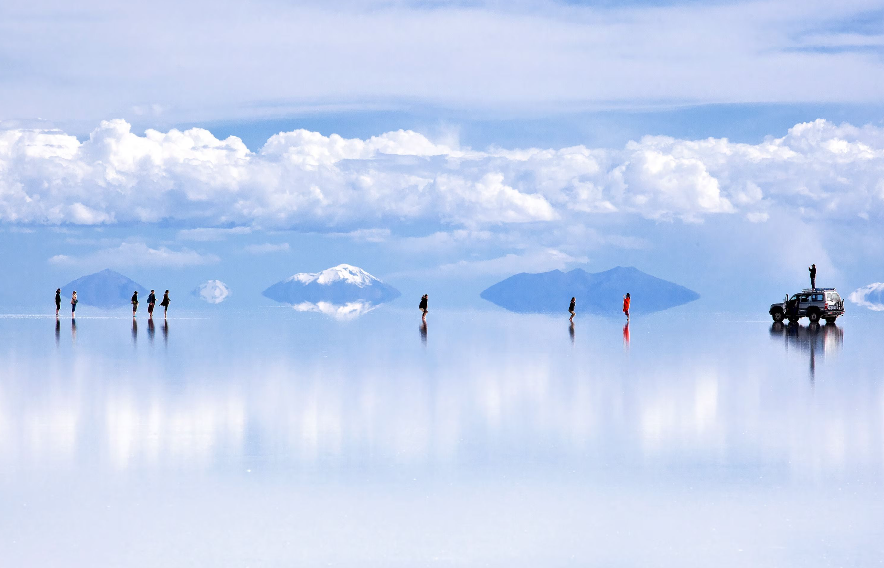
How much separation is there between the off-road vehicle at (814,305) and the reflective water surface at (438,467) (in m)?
36.9

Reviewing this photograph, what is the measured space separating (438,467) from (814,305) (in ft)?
173

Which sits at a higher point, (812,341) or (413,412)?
(413,412)

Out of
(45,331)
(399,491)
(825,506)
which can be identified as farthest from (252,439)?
(45,331)

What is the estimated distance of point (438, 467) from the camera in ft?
41.0

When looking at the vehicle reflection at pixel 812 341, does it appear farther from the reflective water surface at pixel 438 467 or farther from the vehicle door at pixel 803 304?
the vehicle door at pixel 803 304

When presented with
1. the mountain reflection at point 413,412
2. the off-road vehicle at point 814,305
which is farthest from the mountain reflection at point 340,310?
the mountain reflection at point 413,412

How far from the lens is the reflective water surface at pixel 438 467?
9211mm

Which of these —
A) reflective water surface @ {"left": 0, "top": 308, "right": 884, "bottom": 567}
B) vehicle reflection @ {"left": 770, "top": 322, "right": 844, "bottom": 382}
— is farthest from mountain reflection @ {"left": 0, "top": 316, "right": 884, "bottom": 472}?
vehicle reflection @ {"left": 770, "top": 322, "right": 844, "bottom": 382}

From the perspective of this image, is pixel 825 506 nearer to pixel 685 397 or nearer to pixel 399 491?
pixel 399 491

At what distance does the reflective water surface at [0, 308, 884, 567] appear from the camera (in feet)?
30.2

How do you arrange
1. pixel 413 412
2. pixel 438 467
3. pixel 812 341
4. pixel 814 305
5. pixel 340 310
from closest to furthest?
pixel 438 467 → pixel 413 412 → pixel 812 341 → pixel 814 305 → pixel 340 310

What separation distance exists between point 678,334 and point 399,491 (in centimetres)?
3643

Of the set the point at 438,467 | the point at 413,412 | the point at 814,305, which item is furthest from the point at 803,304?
the point at 438,467

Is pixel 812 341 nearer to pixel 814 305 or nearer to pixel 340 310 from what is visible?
pixel 814 305
